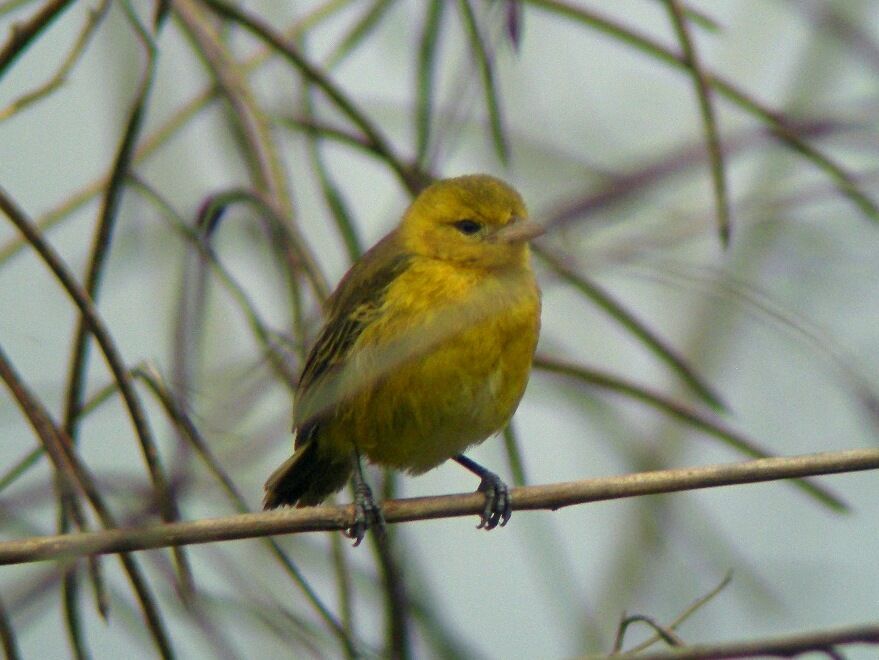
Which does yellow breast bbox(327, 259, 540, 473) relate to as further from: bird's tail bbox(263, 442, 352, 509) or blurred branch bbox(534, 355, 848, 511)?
blurred branch bbox(534, 355, 848, 511)

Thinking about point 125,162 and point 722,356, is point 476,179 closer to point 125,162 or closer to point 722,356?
point 722,356

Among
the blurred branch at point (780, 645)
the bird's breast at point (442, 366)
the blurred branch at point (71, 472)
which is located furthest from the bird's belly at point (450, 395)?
the blurred branch at point (780, 645)

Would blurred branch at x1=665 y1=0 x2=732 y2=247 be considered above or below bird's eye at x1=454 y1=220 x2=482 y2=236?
below

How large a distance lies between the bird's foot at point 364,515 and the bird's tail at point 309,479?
292 mm

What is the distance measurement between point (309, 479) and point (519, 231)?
35.5 inches

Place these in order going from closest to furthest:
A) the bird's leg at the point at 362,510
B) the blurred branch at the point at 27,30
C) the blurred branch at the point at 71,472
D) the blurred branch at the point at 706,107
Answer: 1. the blurred branch at the point at 71,472
2. the blurred branch at the point at 27,30
3. the blurred branch at the point at 706,107
4. the bird's leg at the point at 362,510

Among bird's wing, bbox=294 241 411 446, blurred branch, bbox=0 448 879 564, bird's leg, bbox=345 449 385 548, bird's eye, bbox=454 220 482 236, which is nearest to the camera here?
blurred branch, bbox=0 448 879 564

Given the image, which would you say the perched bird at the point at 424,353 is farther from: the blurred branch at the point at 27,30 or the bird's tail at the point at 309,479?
the blurred branch at the point at 27,30

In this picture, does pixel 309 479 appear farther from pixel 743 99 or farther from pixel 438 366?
pixel 743 99

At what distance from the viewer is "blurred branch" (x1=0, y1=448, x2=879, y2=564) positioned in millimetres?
1735

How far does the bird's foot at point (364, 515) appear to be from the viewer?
A: 98.9 inches

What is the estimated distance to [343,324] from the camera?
3.40 metres

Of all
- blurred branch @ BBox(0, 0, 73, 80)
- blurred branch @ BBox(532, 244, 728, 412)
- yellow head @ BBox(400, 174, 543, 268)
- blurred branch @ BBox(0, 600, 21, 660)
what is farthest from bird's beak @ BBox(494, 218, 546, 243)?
blurred branch @ BBox(0, 600, 21, 660)

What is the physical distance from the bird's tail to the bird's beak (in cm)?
74
